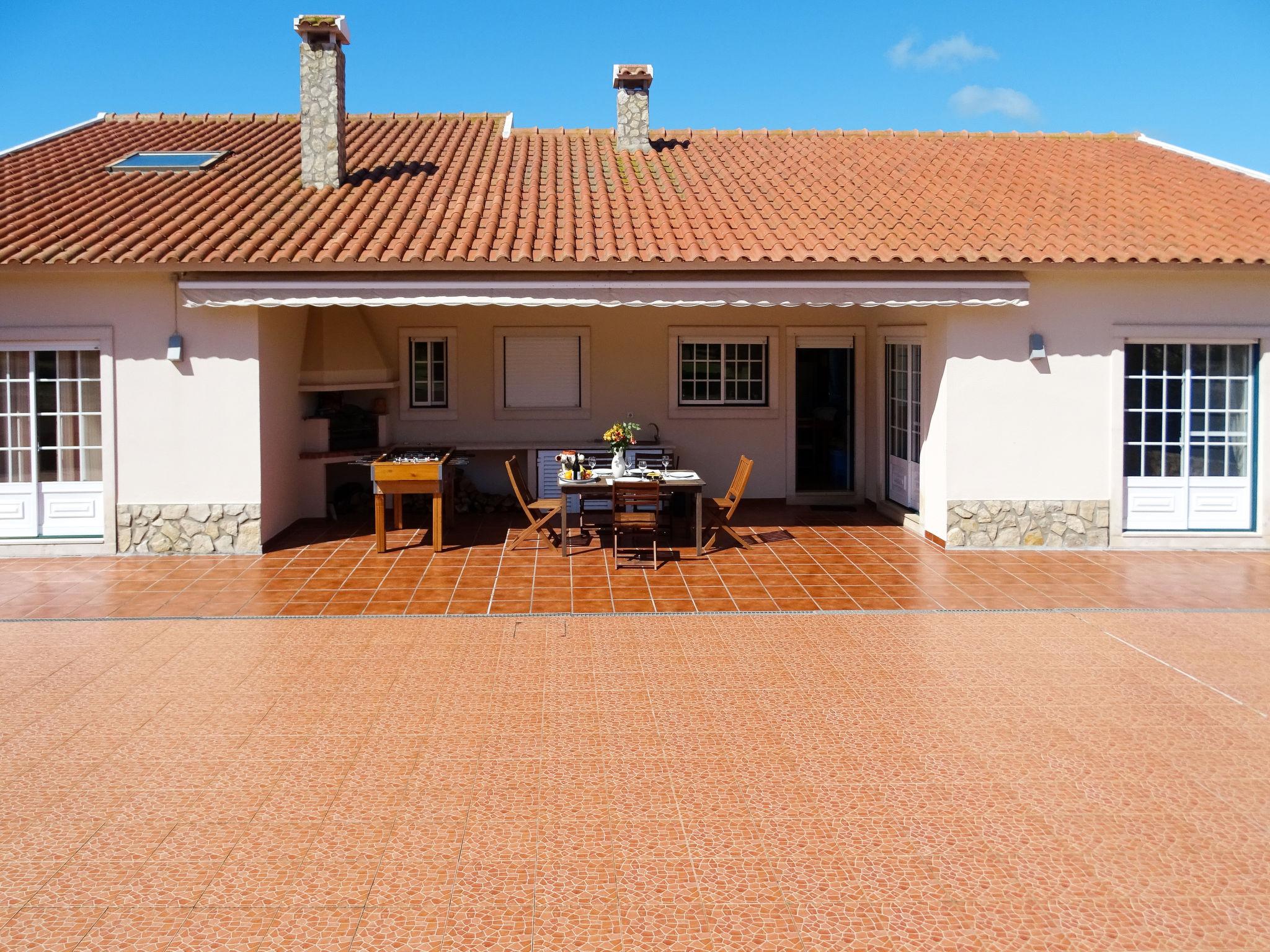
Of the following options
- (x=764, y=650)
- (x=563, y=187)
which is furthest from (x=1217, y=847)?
(x=563, y=187)

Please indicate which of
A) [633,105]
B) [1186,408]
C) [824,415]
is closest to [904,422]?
[824,415]

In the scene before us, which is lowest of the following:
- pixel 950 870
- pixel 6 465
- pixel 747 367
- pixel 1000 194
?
pixel 950 870

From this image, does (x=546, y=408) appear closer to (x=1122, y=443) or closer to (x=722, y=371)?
(x=722, y=371)

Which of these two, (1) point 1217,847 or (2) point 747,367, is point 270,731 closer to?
(1) point 1217,847

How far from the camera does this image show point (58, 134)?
18.2 metres

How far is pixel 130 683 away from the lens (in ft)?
28.1

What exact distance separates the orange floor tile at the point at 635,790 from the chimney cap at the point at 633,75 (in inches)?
453

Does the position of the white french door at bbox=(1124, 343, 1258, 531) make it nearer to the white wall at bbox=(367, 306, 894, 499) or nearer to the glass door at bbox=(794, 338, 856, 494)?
the white wall at bbox=(367, 306, 894, 499)

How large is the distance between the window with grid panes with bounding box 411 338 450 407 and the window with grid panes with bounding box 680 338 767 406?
388 centimetres

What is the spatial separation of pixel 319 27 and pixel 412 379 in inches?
212

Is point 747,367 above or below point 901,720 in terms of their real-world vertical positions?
above

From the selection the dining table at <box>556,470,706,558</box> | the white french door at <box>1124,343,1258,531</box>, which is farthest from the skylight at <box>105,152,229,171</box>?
the white french door at <box>1124,343,1258,531</box>

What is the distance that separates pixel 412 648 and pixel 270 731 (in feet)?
7.08

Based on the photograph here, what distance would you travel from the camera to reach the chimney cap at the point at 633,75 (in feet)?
60.1
